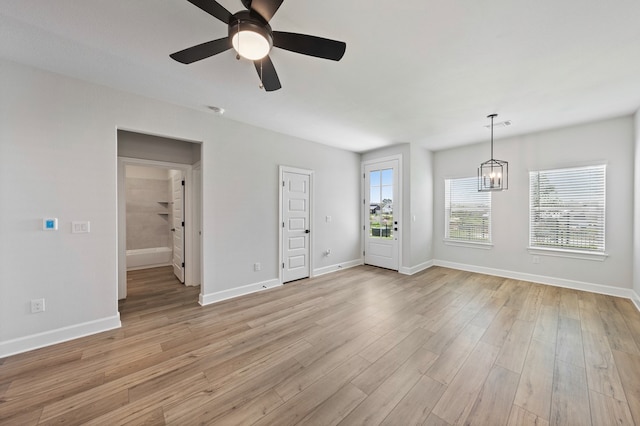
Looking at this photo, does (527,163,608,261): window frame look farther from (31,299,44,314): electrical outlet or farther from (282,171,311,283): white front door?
(31,299,44,314): electrical outlet

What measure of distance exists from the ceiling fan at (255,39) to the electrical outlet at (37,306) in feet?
9.30

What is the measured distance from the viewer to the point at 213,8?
140cm

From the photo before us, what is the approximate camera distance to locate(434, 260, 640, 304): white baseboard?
3710mm

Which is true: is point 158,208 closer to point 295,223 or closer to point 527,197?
point 295,223

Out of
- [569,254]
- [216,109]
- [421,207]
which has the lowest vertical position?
[569,254]

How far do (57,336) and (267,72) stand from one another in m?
3.45

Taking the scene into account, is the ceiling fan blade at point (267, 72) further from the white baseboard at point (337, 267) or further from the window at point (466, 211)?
the window at point (466, 211)

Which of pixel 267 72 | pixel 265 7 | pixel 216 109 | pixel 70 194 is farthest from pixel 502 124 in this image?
pixel 70 194

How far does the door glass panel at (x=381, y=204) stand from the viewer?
5.45 m

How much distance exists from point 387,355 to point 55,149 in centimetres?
404

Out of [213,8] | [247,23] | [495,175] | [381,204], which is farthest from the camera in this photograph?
[381,204]

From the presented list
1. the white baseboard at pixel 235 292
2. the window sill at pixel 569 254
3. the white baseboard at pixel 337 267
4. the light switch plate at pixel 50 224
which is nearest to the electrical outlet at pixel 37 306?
the light switch plate at pixel 50 224

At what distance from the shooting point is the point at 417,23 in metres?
1.83

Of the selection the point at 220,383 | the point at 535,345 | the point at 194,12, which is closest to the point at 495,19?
the point at 194,12
